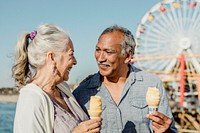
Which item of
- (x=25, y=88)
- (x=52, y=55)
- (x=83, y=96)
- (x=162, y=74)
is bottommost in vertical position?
(x=162, y=74)

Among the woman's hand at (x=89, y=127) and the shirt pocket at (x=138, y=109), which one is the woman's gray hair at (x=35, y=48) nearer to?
the woman's hand at (x=89, y=127)

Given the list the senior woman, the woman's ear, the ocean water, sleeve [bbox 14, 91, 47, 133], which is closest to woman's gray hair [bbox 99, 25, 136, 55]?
the senior woman

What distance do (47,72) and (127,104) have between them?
913mm

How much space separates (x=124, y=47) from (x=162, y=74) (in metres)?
15.1

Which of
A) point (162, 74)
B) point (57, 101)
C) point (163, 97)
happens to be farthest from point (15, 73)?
point (162, 74)

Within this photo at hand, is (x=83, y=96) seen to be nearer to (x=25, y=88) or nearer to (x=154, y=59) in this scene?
(x=25, y=88)

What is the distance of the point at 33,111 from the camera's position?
2.66m

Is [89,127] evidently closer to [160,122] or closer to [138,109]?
[160,122]

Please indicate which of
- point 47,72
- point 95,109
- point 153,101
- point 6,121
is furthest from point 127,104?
point 6,121

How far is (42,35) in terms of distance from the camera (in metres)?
2.93

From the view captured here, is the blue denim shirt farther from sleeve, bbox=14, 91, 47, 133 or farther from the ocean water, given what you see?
the ocean water

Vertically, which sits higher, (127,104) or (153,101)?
(153,101)

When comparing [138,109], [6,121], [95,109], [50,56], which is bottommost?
[6,121]

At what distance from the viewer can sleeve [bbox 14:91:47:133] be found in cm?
264
